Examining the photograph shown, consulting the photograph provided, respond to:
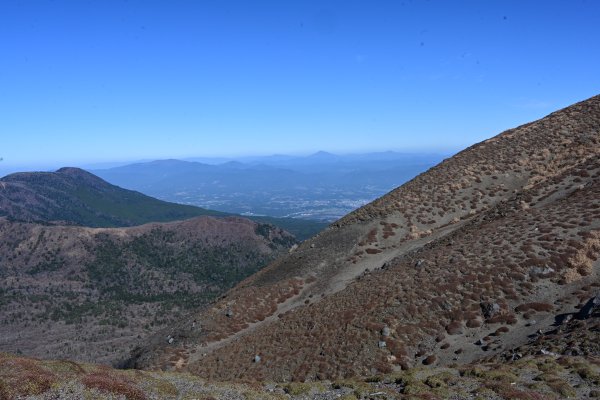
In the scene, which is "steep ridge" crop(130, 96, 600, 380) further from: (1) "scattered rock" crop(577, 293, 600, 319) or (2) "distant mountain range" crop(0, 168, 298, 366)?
(2) "distant mountain range" crop(0, 168, 298, 366)

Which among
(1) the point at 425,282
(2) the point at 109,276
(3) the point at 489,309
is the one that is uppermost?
(1) the point at 425,282

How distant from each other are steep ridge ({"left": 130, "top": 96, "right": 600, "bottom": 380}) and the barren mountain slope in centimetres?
5214

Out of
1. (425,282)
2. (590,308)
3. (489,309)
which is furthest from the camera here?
(425,282)

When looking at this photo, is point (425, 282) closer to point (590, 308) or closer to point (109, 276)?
point (590, 308)

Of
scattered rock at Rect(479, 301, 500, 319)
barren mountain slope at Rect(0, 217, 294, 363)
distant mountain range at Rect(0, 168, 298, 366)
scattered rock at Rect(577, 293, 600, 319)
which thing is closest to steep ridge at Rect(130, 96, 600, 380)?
scattered rock at Rect(479, 301, 500, 319)

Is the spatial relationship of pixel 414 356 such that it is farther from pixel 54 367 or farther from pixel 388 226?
pixel 388 226

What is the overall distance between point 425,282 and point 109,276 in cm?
14112

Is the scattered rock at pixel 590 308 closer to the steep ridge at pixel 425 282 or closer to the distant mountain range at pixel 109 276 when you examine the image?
the steep ridge at pixel 425 282

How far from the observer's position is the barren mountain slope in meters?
107

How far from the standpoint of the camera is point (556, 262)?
31734 mm

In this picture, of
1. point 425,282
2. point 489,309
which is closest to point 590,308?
point 489,309

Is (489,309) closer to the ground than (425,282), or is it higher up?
closer to the ground

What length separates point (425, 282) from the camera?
3562cm

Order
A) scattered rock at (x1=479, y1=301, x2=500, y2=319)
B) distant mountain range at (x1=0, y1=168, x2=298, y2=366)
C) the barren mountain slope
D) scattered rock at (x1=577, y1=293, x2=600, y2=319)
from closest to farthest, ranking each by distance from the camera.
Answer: scattered rock at (x1=577, y1=293, x2=600, y2=319)
scattered rock at (x1=479, y1=301, x2=500, y2=319)
the barren mountain slope
distant mountain range at (x1=0, y1=168, x2=298, y2=366)
